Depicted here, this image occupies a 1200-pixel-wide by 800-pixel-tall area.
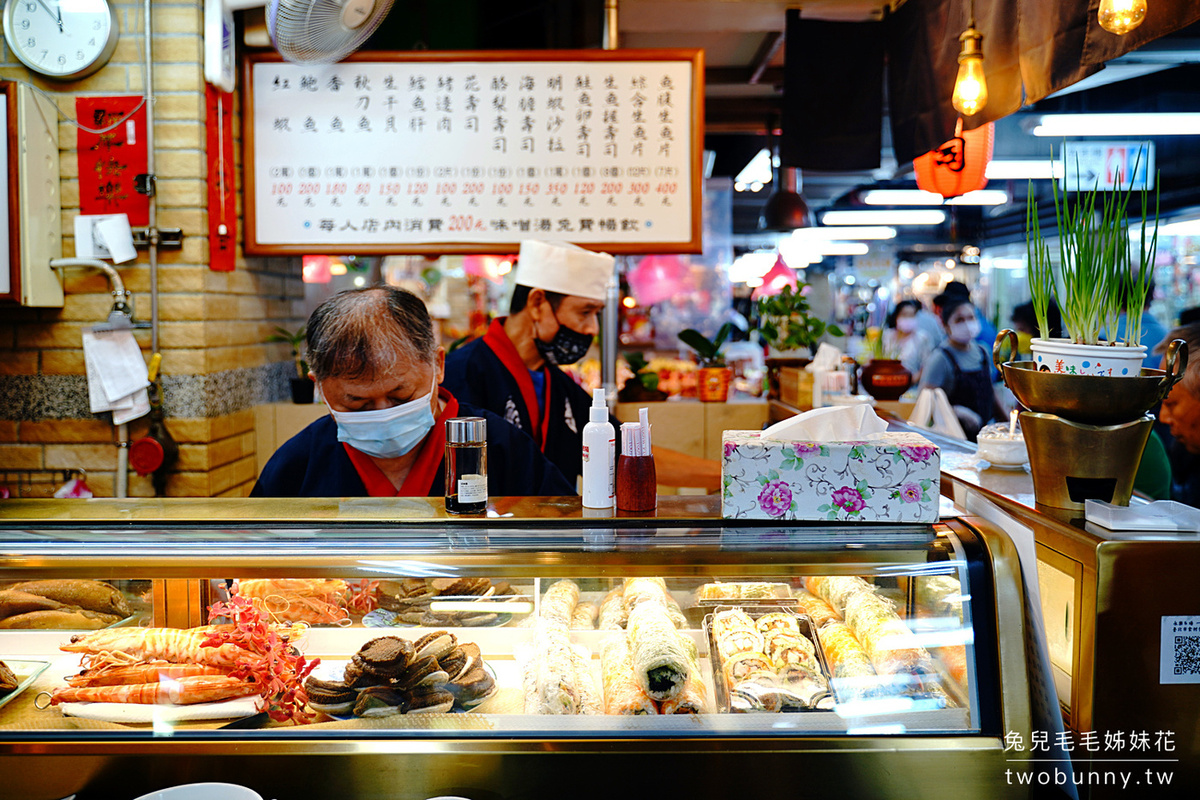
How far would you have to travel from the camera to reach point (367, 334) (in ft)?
7.29

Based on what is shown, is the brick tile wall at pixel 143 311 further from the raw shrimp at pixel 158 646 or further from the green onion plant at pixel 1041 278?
the green onion plant at pixel 1041 278

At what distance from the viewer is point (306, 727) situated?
1.52 metres

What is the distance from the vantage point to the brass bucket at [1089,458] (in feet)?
5.38

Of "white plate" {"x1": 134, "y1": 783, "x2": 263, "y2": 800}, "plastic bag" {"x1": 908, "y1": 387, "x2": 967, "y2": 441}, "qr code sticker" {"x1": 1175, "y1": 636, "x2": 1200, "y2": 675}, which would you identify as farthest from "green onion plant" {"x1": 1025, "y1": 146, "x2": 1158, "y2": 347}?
"plastic bag" {"x1": 908, "y1": 387, "x2": 967, "y2": 441}

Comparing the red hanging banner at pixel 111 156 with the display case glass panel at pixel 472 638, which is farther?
the red hanging banner at pixel 111 156

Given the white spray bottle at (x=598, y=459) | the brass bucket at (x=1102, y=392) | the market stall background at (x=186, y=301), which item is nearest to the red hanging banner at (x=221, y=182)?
the market stall background at (x=186, y=301)

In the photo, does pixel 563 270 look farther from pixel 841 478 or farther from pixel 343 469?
pixel 841 478

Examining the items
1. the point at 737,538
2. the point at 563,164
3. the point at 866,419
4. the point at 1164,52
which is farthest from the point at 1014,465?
the point at 1164,52

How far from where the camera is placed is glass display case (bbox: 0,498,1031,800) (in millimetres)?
1456

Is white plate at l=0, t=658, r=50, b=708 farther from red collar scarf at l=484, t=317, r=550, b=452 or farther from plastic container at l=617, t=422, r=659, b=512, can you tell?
red collar scarf at l=484, t=317, r=550, b=452

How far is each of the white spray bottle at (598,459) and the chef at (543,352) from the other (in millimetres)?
1719

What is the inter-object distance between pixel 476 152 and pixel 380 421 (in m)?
2.43

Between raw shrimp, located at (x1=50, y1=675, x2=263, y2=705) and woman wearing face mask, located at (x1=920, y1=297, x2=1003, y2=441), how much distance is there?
6141 mm

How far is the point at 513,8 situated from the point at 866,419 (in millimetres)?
5088
